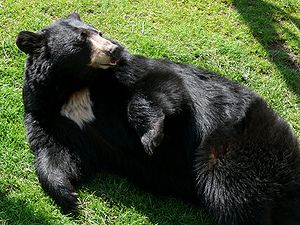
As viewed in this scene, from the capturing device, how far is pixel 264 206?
446 cm

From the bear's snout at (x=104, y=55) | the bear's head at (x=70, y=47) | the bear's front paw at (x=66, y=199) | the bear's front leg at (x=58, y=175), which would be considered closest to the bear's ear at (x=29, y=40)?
the bear's head at (x=70, y=47)

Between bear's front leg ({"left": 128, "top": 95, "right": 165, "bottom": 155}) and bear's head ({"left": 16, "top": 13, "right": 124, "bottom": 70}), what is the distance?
469 mm

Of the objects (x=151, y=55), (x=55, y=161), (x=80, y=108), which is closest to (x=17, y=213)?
(x=55, y=161)

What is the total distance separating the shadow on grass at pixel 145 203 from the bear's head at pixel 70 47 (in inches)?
43.9

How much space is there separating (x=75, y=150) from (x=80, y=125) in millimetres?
242

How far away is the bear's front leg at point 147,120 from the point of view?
472cm

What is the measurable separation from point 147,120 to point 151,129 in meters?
0.10

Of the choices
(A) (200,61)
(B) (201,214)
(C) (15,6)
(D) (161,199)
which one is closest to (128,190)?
(D) (161,199)

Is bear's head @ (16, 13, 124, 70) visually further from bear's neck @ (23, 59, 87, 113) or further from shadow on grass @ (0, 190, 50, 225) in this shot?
shadow on grass @ (0, 190, 50, 225)

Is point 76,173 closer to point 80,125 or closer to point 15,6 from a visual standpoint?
point 80,125

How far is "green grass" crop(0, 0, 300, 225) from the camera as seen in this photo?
4891mm

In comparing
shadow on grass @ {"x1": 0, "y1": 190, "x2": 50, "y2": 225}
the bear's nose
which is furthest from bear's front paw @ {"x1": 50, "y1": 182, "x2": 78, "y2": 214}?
the bear's nose

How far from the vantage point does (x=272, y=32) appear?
7180 mm

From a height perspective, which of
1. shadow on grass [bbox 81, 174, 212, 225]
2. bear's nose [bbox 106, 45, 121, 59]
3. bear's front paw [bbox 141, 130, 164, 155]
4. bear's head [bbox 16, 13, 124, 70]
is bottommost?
shadow on grass [bbox 81, 174, 212, 225]
